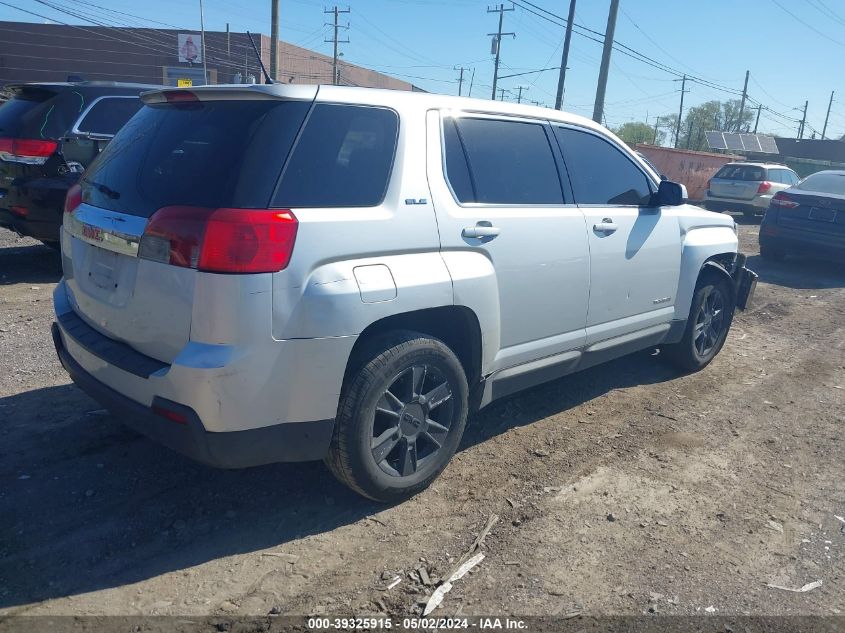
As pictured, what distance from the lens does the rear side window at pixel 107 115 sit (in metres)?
7.25

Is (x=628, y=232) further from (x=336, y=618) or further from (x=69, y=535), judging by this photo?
(x=69, y=535)

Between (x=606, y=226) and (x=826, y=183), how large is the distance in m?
8.70

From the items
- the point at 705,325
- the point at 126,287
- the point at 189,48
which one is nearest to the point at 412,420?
the point at 126,287

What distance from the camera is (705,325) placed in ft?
18.9


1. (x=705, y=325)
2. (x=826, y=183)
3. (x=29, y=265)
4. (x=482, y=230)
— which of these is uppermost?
(x=826, y=183)

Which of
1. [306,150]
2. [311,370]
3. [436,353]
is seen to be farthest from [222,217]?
[436,353]

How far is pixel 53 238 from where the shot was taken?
6887 millimetres

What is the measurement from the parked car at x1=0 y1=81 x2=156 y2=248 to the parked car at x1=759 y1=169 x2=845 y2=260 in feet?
32.2

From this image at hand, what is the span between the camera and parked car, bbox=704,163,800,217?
755 inches

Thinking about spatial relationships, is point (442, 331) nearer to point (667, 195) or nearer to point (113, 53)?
point (667, 195)

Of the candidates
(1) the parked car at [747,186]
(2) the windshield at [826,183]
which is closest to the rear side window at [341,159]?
(2) the windshield at [826,183]

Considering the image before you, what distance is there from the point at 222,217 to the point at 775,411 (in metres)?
4.30

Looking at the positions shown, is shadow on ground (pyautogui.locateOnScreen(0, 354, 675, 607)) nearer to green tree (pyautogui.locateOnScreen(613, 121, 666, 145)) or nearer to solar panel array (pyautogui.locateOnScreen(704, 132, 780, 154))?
solar panel array (pyautogui.locateOnScreen(704, 132, 780, 154))

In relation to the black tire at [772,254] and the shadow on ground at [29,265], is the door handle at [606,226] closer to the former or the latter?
the shadow on ground at [29,265]
